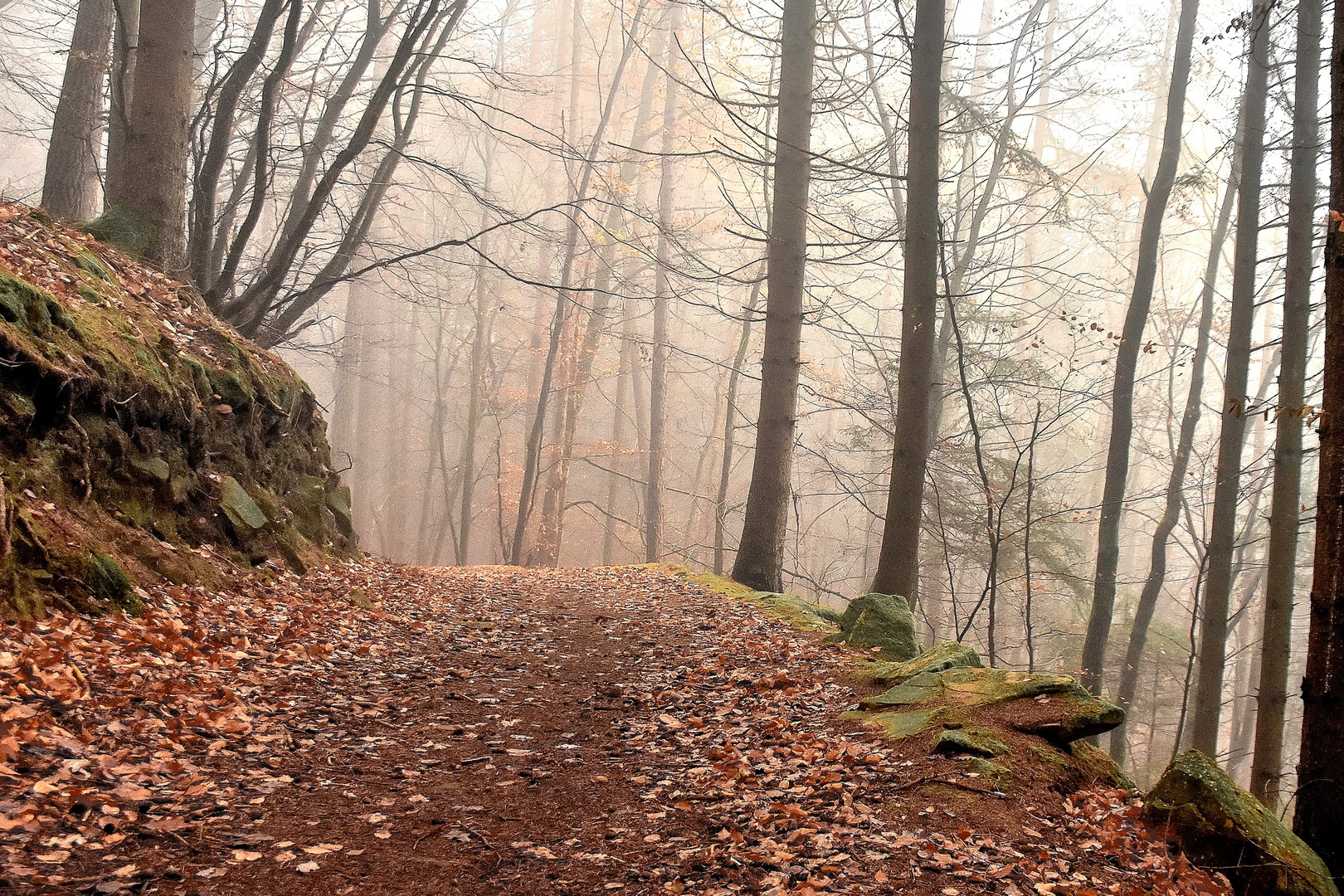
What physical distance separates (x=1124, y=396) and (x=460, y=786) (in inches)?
393

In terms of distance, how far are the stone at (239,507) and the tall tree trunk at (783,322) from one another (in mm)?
5356

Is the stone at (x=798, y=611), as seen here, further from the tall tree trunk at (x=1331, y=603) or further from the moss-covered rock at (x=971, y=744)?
the tall tree trunk at (x=1331, y=603)

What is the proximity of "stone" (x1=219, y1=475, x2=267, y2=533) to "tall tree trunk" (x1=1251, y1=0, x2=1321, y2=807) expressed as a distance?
908cm

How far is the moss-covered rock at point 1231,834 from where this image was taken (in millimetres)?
3266

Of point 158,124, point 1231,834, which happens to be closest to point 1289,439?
point 1231,834

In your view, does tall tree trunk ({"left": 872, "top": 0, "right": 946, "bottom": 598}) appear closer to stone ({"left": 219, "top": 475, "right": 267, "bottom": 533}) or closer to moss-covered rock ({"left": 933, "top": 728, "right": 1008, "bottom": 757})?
moss-covered rock ({"left": 933, "top": 728, "right": 1008, "bottom": 757})

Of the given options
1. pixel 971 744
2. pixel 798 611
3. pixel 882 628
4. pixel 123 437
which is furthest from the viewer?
pixel 798 611

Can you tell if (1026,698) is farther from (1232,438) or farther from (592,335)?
(592,335)

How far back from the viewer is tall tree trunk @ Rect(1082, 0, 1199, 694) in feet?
34.2

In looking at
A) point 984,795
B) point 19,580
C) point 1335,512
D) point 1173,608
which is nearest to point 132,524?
point 19,580

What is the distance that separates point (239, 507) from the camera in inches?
262

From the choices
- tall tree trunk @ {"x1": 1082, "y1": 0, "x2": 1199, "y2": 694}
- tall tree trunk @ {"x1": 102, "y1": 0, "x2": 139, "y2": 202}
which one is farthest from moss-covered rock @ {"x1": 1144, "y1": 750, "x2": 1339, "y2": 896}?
tall tree trunk @ {"x1": 102, "y1": 0, "x2": 139, "y2": 202}

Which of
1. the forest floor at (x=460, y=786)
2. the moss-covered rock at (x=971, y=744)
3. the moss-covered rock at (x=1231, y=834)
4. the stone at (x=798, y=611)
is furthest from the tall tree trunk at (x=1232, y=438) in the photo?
the moss-covered rock at (x=971, y=744)

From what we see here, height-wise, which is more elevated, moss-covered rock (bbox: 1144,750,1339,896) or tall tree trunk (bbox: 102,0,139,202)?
tall tree trunk (bbox: 102,0,139,202)
